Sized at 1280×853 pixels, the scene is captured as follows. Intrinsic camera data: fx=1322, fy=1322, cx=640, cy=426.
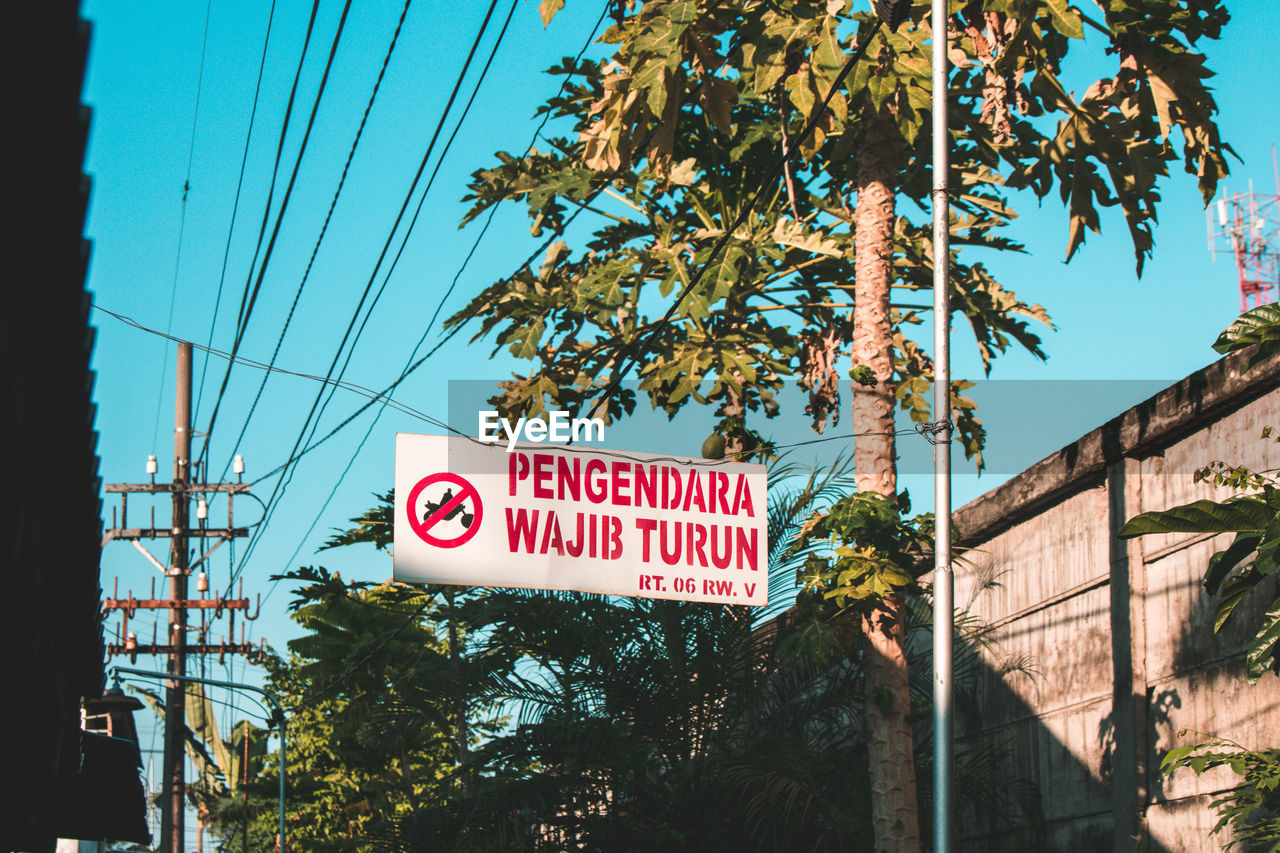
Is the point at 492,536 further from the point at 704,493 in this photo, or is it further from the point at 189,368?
the point at 189,368

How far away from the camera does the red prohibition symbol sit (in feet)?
28.3

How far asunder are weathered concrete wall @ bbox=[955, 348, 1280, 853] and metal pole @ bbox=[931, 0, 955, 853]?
1.56 meters

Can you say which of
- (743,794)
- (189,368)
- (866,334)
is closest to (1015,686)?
(743,794)

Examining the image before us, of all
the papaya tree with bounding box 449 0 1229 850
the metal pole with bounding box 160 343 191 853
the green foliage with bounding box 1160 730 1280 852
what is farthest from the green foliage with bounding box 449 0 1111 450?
the metal pole with bounding box 160 343 191 853

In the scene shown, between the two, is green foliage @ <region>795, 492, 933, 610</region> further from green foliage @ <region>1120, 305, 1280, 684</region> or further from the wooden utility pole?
the wooden utility pole

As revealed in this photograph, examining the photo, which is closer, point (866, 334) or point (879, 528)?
point (879, 528)

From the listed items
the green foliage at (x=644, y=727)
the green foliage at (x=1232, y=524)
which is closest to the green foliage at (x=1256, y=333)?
the green foliage at (x=1232, y=524)

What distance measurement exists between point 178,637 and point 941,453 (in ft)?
72.4

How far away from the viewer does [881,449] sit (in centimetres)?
955

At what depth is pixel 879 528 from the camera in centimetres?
898

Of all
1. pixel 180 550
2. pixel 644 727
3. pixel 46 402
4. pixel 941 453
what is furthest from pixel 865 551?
pixel 180 550

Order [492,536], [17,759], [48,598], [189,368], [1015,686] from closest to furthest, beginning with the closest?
[48,598] < [17,759] < [492,536] < [1015,686] < [189,368]

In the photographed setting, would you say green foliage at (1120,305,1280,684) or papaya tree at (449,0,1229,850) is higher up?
papaya tree at (449,0,1229,850)

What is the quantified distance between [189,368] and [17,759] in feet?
78.7
